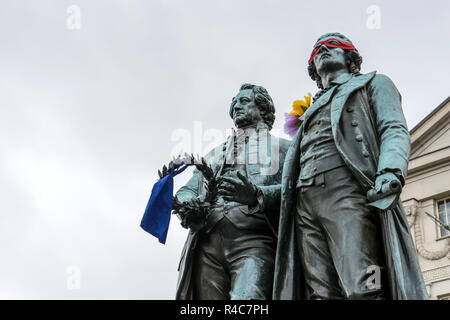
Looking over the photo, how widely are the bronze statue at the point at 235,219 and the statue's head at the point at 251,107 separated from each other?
0.02 m

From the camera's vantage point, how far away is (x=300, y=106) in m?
10.5

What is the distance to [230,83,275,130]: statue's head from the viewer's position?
401 inches

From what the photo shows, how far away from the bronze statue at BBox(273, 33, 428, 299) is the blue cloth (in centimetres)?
132

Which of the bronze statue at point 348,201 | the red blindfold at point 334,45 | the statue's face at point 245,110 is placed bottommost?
the bronze statue at point 348,201

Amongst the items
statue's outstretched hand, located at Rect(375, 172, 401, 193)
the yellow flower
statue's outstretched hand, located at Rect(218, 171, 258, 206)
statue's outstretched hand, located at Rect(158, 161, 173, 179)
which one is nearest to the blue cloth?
statue's outstretched hand, located at Rect(158, 161, 173, 179)

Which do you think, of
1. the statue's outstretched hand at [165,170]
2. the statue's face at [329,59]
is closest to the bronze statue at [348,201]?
the statue's face at [329,59]

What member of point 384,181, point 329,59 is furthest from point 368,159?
point 329,59

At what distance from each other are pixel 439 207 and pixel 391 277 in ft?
93.2

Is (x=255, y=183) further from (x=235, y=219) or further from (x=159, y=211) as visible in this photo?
(x=159, y=211)

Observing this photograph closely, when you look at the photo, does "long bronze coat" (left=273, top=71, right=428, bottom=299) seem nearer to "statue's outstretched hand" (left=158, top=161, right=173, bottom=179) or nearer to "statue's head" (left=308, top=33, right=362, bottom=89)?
"statue's head" (left=308, top=33, right=362, bottom=89)

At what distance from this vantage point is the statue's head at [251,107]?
33.4ft

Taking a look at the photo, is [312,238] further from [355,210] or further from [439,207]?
[439,207]

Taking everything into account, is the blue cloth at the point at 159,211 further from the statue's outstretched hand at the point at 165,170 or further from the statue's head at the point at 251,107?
the statue's head at the point at 251,107
